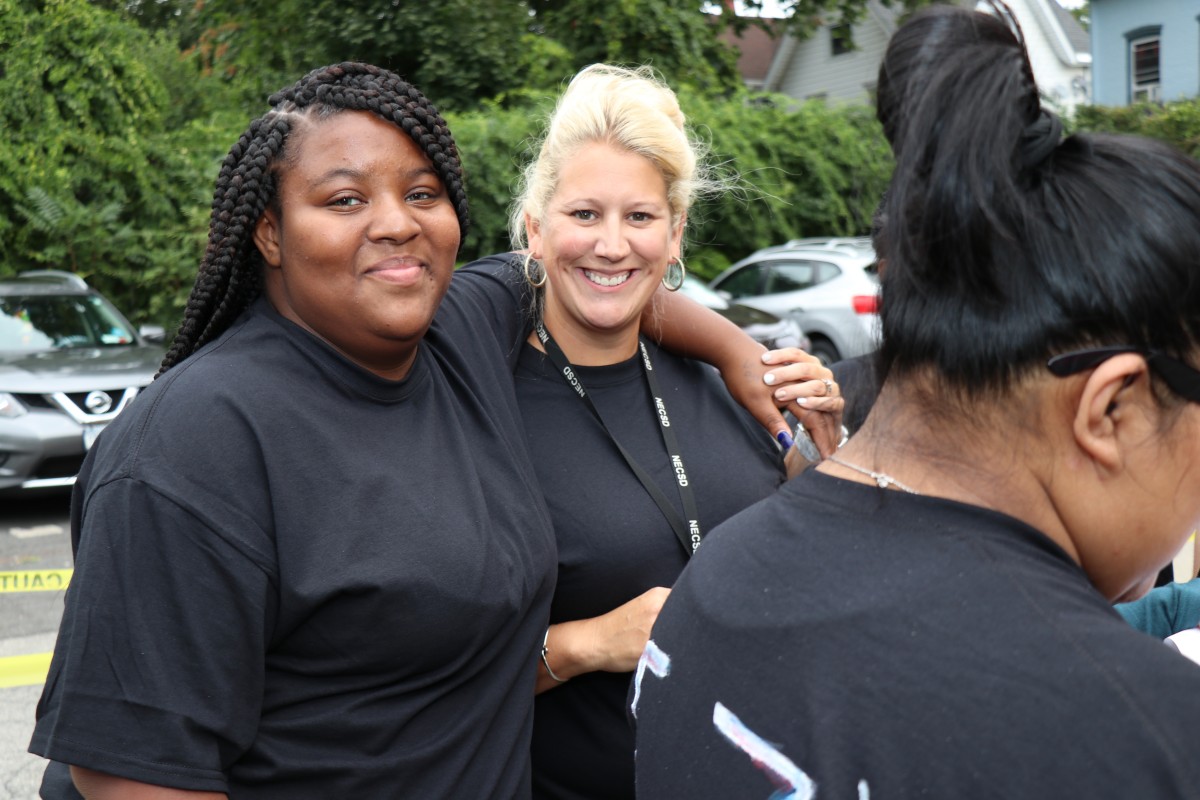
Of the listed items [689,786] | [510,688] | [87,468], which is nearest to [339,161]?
[87,468]

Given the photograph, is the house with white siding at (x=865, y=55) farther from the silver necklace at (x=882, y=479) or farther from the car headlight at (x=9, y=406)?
the silver necklace at (x=882, y=479)

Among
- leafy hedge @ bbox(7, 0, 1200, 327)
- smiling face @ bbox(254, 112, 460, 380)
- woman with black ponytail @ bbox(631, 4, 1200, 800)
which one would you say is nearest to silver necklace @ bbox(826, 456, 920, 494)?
woman with black ponytail @ bbox(631, 4, 1200, 800)

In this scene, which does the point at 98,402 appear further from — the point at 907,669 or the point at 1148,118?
the point at 1148,118

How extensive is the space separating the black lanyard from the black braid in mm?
671

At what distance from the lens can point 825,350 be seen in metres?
14.2

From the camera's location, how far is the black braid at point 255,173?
1895mm

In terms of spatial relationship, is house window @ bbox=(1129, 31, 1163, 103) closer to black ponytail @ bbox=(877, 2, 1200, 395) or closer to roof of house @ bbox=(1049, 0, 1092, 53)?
roof of house @ bbox=(1049, 0, 1092, 53)

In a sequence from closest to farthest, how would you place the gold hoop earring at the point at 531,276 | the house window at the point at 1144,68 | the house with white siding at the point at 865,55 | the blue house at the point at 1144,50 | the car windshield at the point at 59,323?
the gold hoop earring at the point at 531,276 < the car windshield at the point at 59,323 < the blue house at the point at 1144,50 < the house window at the point at 1144,68 < the house with white siding at the point at 865,55

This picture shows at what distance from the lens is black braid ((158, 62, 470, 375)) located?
189 cm

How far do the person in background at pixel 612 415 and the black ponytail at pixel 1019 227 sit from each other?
3.86 ft

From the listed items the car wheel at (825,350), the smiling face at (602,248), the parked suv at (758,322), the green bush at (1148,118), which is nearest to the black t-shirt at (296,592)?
the smiling face at (602,248)

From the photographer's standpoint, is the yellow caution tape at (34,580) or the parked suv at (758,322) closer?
the yellow caution tape at (34,580)

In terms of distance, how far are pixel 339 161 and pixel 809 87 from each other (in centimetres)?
3526

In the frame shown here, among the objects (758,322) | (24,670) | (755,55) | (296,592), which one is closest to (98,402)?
(24,670)
